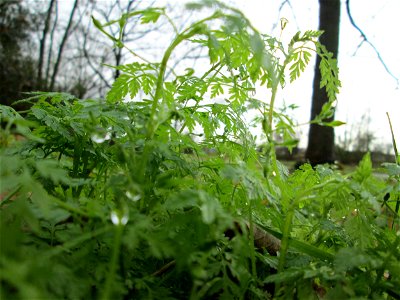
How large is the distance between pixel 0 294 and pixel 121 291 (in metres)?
0.23

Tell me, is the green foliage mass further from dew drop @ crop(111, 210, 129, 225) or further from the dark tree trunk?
the dark tree trunk

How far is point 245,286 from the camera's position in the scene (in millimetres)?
872

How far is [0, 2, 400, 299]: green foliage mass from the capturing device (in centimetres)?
66

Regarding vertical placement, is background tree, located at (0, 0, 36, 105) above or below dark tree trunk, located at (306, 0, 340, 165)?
above

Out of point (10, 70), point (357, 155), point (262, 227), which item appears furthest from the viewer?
point (10, 70)

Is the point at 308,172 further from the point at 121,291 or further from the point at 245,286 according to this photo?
the point at 121,291

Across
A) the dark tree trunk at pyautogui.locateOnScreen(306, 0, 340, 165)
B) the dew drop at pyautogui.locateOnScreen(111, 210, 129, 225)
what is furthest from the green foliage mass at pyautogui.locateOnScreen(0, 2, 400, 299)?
the dark tree trunk at pyautogui.locateOnScreen(306, 0, 340, 165)

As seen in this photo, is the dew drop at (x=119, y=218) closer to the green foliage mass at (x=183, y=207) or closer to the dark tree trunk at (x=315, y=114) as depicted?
the green foliage mass at (x=183, y=207)

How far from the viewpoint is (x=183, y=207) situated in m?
1.12

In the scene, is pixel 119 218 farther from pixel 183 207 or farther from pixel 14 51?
pixel 14 51

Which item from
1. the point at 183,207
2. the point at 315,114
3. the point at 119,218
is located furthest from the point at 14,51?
the point at 119,218

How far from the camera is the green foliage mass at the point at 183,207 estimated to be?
2.18 feet

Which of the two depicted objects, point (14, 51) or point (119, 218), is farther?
point (14, 51)

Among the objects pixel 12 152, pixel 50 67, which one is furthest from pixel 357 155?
pixel 12 152
